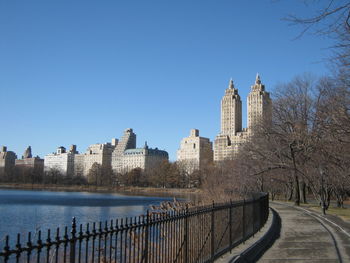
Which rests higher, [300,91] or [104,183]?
[300,91]

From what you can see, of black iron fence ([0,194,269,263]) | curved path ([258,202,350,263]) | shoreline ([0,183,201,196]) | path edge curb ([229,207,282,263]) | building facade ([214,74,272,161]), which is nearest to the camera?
black iron fence ([0,194,269,263])

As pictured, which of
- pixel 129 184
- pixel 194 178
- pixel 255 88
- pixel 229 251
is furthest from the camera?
pixel 129 184

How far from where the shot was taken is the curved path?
10.9 metres

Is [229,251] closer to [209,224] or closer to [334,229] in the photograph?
[209,224]

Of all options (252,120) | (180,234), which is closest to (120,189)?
(252,120)

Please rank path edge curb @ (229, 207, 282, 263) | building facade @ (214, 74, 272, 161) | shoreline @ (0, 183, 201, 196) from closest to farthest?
path edge curb @ (229, 207, 282, 263), building facade @ (214, 74, 272, 161), shoreline @ (0, 183, 201, 196)

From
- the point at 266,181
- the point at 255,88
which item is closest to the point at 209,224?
the point at 266,181

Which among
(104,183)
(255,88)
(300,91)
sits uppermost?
(255,88)

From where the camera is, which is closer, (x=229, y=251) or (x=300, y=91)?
(x=229, y=251)

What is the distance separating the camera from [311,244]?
1307cm

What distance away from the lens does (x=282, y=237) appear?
1477cm

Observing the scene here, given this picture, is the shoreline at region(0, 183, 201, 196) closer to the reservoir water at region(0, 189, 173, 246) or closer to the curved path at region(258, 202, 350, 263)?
the reservoir water at region(0, 189, 173, 246)

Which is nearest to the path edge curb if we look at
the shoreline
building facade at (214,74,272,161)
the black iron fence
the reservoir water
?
the black iron fence

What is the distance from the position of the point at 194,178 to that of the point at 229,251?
416 ft
